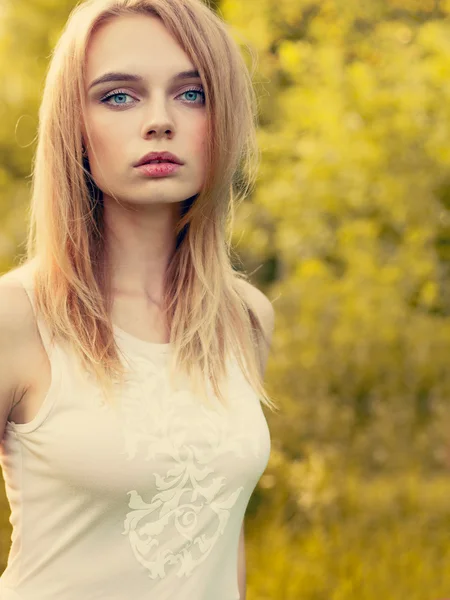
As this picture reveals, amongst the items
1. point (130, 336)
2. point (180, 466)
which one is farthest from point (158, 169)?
point (180, 466)

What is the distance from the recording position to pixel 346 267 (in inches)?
249

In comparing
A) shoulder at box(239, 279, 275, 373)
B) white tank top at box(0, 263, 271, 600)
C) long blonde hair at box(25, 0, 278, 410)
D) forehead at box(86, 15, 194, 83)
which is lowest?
white tank top at box(0, 263, 271, 600)

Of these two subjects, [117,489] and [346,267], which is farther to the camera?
[346,267]

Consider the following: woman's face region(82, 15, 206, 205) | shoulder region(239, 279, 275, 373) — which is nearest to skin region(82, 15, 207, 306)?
woman's face region(82, 15, 206, 205)

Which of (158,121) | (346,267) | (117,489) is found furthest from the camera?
(346,267)

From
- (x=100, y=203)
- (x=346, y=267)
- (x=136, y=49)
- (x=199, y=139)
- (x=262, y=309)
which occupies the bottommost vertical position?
(x=346, y=267)

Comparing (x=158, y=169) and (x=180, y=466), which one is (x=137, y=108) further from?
(x=180, y=466)

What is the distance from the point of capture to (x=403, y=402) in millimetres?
7027

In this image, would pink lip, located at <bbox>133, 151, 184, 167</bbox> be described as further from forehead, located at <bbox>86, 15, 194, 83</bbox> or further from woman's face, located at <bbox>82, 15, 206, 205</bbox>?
forehead, located at <bbox>86, 15, 194, 83</bbox>

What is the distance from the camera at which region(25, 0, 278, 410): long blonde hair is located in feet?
6.34

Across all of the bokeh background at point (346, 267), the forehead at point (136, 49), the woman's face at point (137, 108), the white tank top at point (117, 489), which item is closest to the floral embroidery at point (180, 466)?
the white tank top at point (117, 489)

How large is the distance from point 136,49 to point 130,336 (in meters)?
0.58

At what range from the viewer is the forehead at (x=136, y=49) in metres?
1.95

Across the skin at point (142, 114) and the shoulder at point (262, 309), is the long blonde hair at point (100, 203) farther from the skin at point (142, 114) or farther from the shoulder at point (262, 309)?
the shoulder at point (262, 309)
